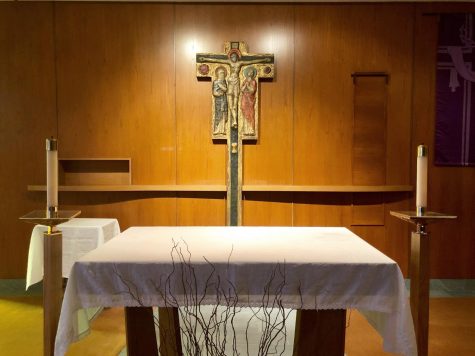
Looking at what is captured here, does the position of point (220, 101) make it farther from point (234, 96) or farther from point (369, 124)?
point (369, 124)

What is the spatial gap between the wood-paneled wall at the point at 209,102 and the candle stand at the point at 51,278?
2.15m

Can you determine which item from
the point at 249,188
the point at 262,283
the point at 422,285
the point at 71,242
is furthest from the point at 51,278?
the point at 249,188

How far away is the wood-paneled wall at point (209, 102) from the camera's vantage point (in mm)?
4141

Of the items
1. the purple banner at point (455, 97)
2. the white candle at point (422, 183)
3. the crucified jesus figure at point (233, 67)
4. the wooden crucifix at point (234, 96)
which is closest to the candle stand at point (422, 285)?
the white candle at point (422, 183)

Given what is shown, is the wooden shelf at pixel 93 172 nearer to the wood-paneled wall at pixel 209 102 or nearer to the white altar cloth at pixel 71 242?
the wood-paneled wall at pixel 209 102

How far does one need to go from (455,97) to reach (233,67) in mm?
2029

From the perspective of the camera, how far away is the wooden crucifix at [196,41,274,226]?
3898 mm

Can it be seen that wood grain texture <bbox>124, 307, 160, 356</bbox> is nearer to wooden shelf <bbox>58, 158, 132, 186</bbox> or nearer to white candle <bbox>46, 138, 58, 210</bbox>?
white candle <bbox>46, 138, 58, 210</bbox>

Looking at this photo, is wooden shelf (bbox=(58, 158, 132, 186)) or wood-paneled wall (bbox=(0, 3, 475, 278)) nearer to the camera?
wood-paneled wall (bbox=(0, 3, 475, 278))

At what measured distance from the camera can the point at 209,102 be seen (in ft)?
13.7

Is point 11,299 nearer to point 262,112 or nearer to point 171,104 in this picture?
point 171,104

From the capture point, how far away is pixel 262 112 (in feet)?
13.7

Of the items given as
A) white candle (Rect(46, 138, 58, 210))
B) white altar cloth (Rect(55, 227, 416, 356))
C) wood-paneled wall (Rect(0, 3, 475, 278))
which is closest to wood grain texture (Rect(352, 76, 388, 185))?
wood-paneled wall (Rect(0, 3, 475, 278))

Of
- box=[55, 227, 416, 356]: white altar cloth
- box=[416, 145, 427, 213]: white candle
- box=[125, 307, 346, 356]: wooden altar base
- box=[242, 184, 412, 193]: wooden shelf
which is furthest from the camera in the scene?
box=[242, 184, 412, 193]: wooden shelf
